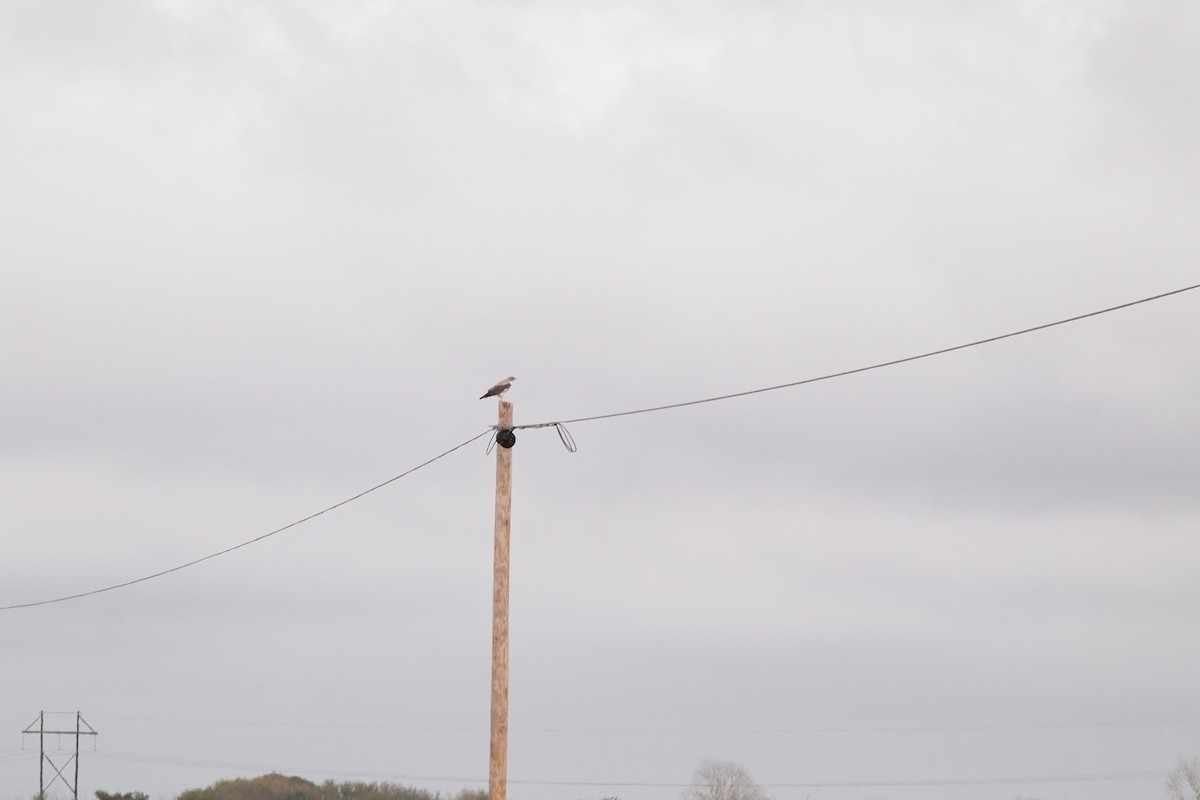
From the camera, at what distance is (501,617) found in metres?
25.1

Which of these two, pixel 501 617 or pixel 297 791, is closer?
pixel 501 617

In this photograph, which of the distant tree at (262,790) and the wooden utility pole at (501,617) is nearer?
the wooden utility pole at (501,617)

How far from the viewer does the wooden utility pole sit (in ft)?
81.2

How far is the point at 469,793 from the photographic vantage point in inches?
3489

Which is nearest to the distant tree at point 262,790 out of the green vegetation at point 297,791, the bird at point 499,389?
the green vegetation at point 297,791

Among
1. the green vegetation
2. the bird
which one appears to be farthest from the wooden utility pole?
the green vegetation

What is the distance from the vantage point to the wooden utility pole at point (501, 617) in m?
24.8

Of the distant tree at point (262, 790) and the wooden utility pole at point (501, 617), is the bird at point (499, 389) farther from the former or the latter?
the distant tree at point (262, 790)

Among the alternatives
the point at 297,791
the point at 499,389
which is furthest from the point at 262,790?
the point at 499,389

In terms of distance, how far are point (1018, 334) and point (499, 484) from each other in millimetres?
8561

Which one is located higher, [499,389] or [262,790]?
[499,389]

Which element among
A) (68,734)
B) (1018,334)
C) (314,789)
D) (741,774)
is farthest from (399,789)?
(1018,334)

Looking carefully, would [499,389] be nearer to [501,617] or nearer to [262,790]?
[501,617]

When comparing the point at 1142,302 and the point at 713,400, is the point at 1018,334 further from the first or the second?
the point at 713,400
